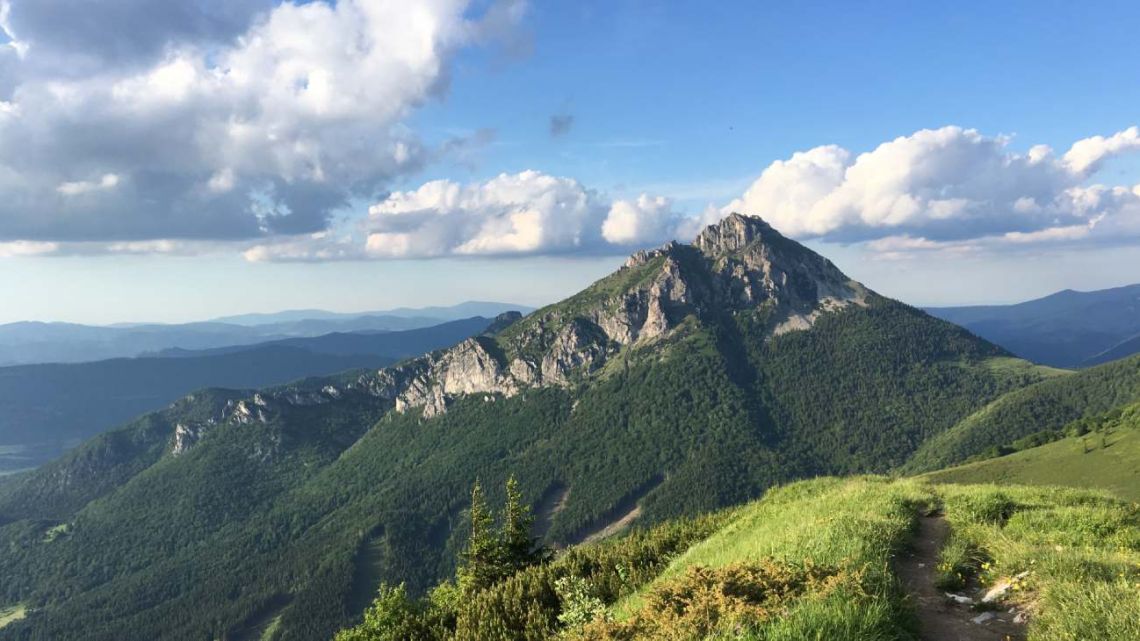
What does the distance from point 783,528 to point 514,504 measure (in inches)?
1025

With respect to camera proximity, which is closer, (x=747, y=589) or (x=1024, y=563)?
(x=747, y=589)

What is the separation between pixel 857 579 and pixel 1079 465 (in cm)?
21917

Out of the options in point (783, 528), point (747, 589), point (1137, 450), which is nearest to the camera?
point (747, 589)

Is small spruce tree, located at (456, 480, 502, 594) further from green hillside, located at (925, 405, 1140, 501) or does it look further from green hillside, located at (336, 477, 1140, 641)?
green hillside, located at (925, 405, 1140, 501)

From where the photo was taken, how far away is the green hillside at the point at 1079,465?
153 m

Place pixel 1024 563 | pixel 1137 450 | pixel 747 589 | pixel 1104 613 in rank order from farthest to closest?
1. pixel 1137 450
2. pixel 1024 563
3. pixel 747 589
4. pixel 1104 613

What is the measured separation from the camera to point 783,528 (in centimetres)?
1884

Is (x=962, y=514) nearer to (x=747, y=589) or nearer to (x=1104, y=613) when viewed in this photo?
(x=1104, y=613)

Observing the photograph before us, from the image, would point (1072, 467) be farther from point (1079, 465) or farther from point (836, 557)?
point (836, 557)

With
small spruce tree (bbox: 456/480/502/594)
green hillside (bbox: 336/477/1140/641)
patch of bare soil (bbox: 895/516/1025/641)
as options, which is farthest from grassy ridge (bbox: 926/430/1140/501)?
patch of bare soil (bbox: 895/516/1025/641)

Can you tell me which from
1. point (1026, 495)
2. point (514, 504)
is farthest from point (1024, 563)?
point (514, 504)

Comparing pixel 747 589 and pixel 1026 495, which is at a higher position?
pixel 747 589

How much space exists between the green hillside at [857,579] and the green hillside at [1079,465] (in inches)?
6436

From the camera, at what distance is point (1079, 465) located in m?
170
